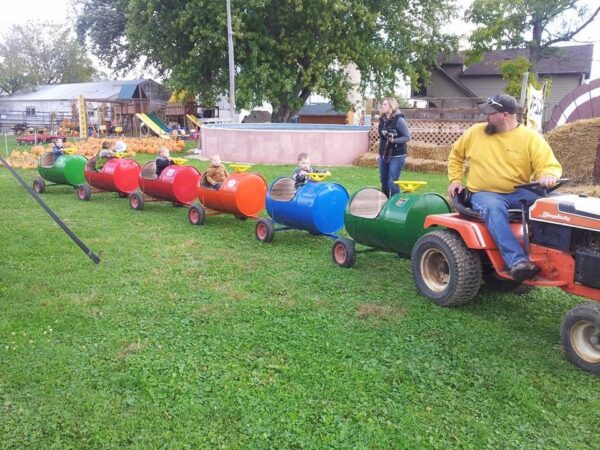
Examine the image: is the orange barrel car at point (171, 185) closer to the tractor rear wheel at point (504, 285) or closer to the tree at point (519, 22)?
the tractor rear wheel at point (504, 285)

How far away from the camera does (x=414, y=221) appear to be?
5.51 metres

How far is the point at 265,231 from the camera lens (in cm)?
742

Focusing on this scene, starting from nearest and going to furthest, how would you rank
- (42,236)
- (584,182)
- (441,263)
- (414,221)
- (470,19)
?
1. (441,263)
2. (414,221)
3. (42,236)
4. (584,182)
5. (470,19)

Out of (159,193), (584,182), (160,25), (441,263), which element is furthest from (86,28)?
(441,263)

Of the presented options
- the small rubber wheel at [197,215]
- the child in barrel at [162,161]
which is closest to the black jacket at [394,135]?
the small rubber wheel at [197,215]

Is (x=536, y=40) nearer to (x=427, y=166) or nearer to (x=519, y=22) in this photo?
(x=519, y=22)

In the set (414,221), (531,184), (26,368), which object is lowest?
(26,368)

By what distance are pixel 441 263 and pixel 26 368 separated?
366 centimetres

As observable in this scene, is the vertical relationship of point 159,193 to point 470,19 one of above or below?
below

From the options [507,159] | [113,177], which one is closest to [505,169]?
[507,159]

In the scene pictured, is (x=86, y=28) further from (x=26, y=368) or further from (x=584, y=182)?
(x=26, y=368)

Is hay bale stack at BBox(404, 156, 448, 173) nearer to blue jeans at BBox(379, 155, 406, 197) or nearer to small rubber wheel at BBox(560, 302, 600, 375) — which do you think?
blue jeans at BBox(379, 155, 406, 197)

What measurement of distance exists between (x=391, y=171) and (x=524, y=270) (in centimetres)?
419

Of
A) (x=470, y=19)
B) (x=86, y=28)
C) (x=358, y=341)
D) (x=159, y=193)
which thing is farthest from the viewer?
(x=86, y=28)
